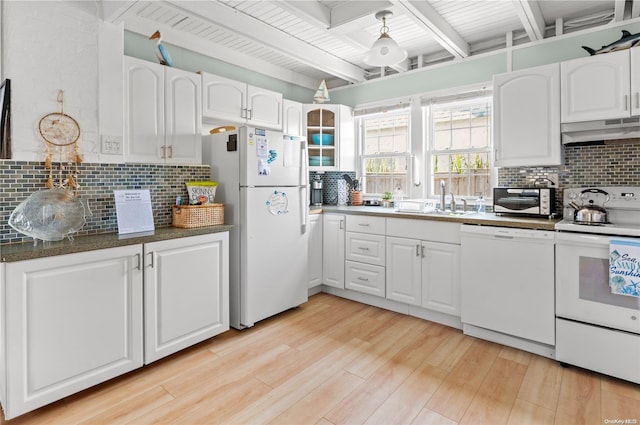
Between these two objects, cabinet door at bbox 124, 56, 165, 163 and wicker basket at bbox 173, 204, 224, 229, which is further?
wicker basket at bbox 173, 204, 224, 229

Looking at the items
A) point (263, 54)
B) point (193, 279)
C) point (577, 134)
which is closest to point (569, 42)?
point (577, 134)

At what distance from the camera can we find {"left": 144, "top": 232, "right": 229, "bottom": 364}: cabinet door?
90.1 inches

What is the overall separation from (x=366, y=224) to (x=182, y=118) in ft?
6.23

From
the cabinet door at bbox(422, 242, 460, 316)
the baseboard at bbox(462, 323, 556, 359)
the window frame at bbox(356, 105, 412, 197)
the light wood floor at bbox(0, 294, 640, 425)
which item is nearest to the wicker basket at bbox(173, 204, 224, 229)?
the light wood floor at bbox(0, 294, 640, 425)

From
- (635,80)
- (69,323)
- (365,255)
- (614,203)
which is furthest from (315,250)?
(635,80)

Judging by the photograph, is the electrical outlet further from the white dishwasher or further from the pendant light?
the white dishwasher

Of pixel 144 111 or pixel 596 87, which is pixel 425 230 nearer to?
pixel 596 87

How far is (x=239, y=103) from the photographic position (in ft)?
10.8

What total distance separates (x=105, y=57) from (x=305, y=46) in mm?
1811

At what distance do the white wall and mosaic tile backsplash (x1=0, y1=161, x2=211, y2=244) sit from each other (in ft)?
0.40

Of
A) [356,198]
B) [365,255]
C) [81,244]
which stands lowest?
[365,255]

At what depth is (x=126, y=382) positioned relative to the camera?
85.4 inches

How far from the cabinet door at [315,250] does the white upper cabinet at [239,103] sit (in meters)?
1.07

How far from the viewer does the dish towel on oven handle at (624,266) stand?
2039 millimetres
